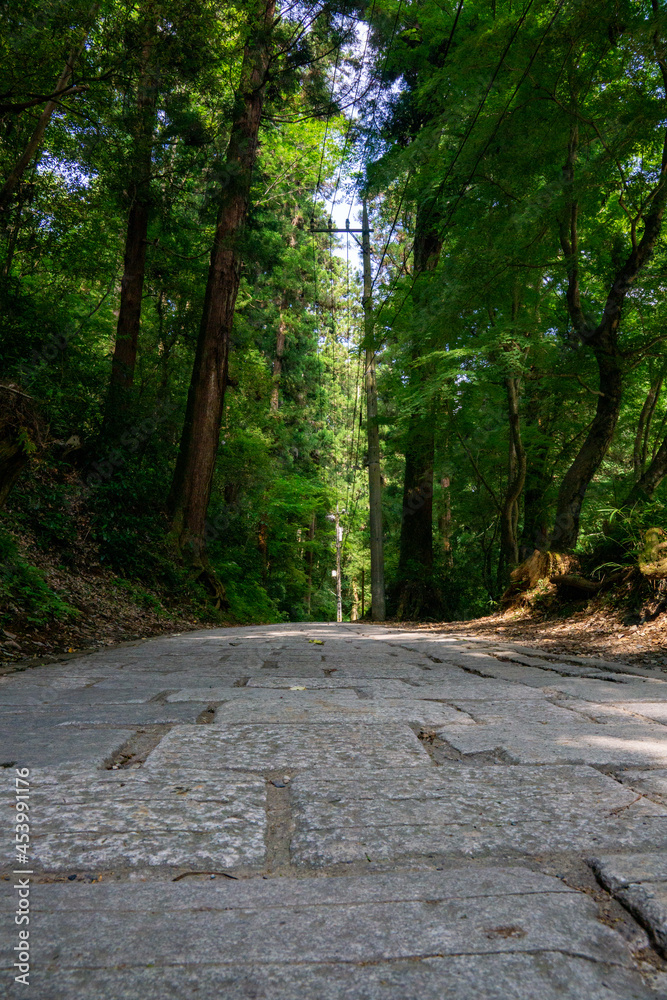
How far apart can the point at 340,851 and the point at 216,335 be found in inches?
379

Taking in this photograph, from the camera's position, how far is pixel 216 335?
32.2 ft

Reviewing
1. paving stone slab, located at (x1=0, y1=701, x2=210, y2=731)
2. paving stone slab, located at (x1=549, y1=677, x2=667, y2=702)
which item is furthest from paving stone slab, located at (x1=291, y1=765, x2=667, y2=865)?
paving stone slab, located at (x1=549, y1=677, x2=667, y2=702)

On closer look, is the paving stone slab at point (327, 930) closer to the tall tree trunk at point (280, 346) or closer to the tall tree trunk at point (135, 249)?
the tall tree trunk at point (135, 249)

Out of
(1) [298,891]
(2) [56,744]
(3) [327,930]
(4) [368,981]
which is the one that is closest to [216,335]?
(2) [56,744]

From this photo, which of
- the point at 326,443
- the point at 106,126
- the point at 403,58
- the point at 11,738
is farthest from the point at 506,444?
the point at 326,443

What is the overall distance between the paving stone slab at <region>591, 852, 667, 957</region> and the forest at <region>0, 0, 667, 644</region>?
392 cm

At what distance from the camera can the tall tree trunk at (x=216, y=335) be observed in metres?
9.58

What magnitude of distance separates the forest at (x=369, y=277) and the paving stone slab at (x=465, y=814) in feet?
12.3

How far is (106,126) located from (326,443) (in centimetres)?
2228

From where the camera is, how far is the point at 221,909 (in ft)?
2.75

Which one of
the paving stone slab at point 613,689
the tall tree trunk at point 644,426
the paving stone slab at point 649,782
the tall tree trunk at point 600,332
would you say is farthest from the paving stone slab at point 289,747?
the tall tree trunk at point 644,426

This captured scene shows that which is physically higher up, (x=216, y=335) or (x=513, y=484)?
(x=216, y=335)

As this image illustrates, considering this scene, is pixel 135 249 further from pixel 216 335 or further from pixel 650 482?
pixel 650 482

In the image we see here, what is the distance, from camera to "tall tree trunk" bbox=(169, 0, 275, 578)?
958 centimetres
